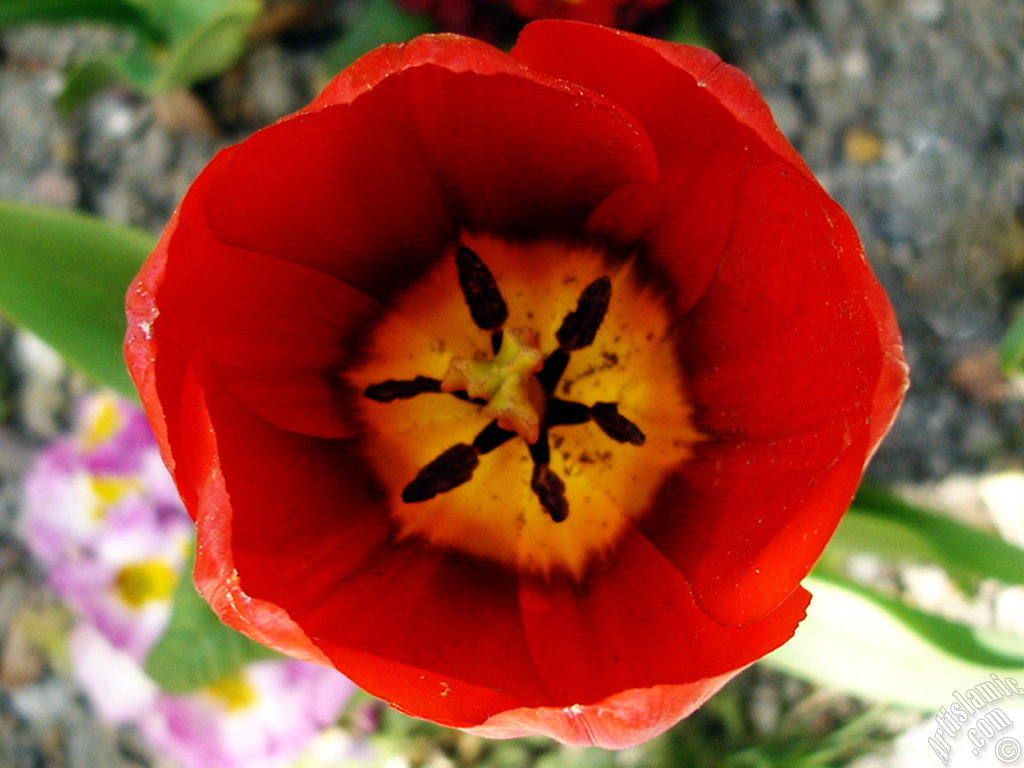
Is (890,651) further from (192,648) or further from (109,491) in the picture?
(109,491)

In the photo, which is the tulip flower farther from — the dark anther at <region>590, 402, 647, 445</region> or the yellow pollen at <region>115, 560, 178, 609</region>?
the dark anther at <region>590, 402, 647, 445</region>

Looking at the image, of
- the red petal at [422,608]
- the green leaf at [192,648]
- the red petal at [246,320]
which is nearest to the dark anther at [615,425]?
the red petal at [422,608]

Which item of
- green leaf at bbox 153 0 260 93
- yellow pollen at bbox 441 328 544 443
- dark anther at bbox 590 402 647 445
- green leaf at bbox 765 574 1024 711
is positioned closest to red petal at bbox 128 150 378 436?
yellow pollen at bbox 441 328 544 443

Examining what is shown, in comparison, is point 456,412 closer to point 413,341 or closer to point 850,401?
point 413,341

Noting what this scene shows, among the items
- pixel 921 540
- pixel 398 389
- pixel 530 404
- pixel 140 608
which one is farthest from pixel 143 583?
pixel 921 540

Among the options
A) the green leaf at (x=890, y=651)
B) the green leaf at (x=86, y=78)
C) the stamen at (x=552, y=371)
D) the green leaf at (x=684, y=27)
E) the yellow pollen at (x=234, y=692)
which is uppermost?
the green leaf at (x=684, y=27)

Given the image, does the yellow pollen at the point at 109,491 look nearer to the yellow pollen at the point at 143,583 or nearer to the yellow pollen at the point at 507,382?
the yellow pollen at the point at 143,583

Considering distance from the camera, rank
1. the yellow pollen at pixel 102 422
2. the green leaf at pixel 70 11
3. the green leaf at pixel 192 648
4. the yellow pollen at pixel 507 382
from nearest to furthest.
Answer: the yellow pollen at pixel 507 382 < the green leaf at pixel 192 648 < the green leaf at pixel 70 11 < the yellow pollen at pixel 102 422
